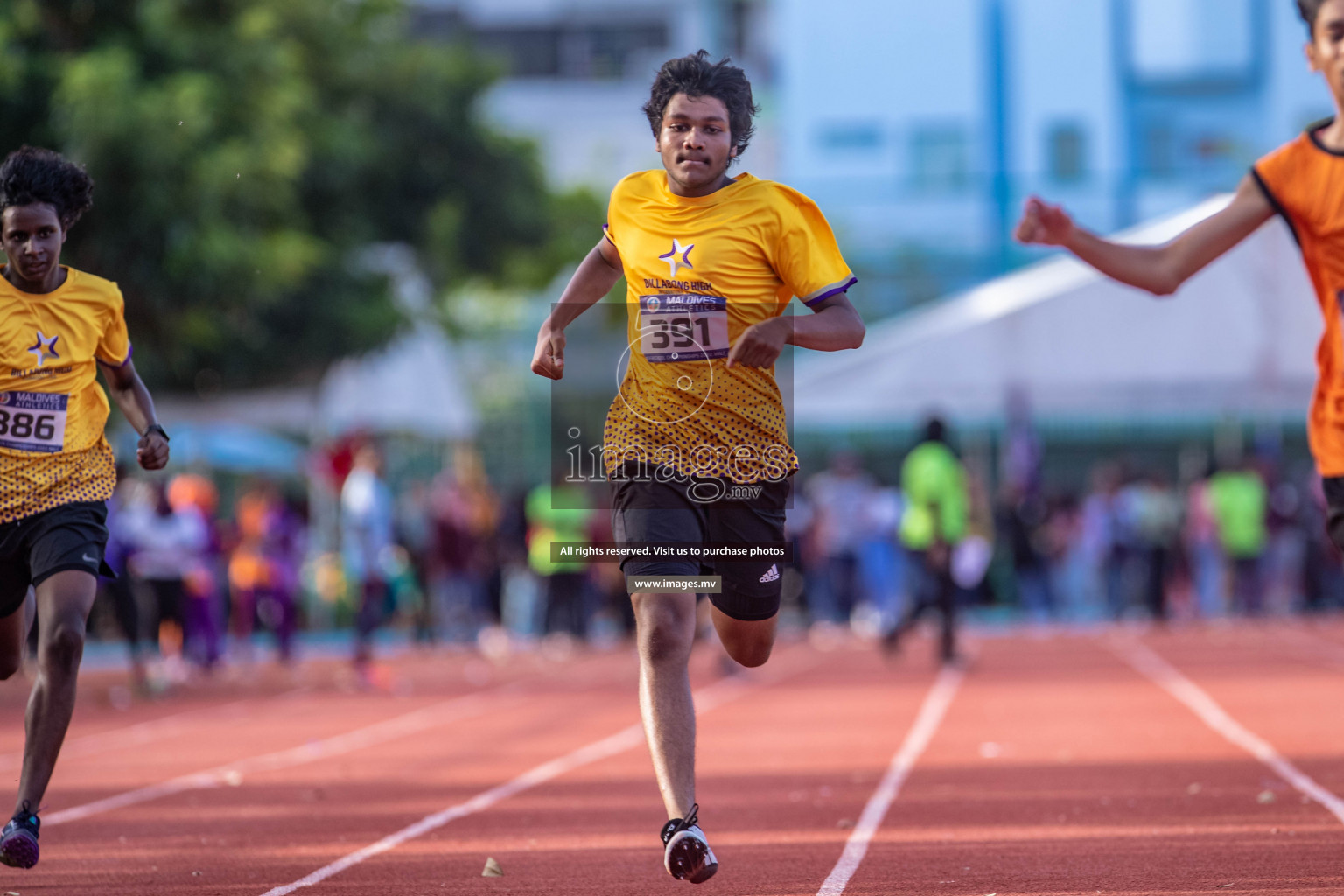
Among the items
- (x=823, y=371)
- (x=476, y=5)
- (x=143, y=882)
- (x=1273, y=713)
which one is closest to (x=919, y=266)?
(x=823, y=371)

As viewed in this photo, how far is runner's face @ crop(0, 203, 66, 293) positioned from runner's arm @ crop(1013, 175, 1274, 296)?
9.29 feet

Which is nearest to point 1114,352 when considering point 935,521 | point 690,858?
point 935,521

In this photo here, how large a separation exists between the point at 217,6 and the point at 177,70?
68 centimetres

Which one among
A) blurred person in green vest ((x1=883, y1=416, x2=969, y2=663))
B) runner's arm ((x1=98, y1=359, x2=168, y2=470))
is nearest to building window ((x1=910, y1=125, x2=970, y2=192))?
blurred person in green vest ((x1=883, y1=416, x2=969, y2=663))

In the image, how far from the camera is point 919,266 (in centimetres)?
2481

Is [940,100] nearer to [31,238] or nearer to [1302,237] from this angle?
[31,238]

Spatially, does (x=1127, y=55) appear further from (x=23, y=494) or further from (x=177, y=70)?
(x=23, y=494)

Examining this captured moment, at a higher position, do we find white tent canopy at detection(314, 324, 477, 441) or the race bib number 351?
the race bib number 351

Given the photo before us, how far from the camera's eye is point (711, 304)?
479 centimetres

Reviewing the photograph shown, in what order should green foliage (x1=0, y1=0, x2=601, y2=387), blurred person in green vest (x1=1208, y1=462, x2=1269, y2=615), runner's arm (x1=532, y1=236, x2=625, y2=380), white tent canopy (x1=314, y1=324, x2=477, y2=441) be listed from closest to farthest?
runner's arm (x1=532, y1=236, x2=625, y2=380) → green foliage (x1=0, y1=0, x2=601, y2=387) → blurred person in green vest (x1=1208, y1=462, x2=1269, y2=615) → white tent canopy (x1=314, y1=324, x2=477, y2=441)

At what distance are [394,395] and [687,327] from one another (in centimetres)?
1858

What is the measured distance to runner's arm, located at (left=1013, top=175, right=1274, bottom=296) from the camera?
13.4 ft

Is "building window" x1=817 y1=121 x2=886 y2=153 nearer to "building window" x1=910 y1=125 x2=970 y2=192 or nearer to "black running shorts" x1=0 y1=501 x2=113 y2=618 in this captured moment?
"building window" x1=910 y1=125 x2=970 y2=192

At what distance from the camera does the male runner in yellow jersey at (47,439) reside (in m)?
5.20
